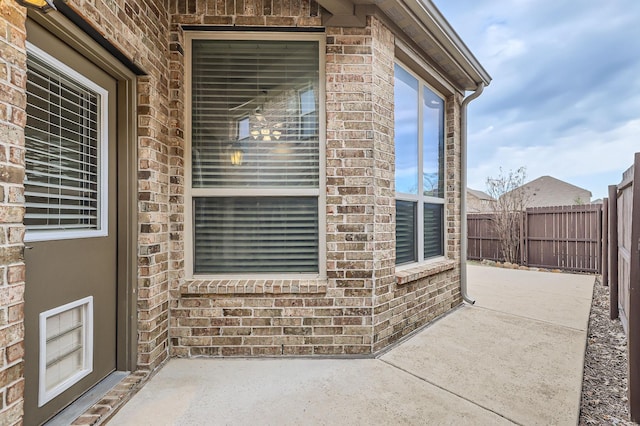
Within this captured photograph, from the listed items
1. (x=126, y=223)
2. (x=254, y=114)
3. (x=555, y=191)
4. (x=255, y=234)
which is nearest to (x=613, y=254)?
(x=255, y=234)

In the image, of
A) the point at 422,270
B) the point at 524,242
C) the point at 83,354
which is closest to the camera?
the point at 83,354

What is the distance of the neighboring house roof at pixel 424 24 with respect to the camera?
7.96 ft

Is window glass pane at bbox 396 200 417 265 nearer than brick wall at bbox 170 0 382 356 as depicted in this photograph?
No

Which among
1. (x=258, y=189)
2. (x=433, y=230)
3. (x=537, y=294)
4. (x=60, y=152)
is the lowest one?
(x=537, y=294)

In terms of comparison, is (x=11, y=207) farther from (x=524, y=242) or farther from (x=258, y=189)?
(x=524, y=242)

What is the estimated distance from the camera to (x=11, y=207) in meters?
1.26

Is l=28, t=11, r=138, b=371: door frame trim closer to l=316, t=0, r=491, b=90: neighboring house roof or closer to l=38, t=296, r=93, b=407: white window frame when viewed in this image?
l=38, t=296, r=93, b=407: white window frame

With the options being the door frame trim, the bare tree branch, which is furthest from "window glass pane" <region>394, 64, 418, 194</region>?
the bare tree branch

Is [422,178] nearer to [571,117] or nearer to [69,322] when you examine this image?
[69,322]

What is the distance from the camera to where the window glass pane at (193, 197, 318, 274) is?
8.23 feet

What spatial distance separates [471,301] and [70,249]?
425cm

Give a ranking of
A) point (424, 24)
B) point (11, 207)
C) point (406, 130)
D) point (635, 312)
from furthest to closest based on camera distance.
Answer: point (406, 130) < point (424, 24) < point (635, 312) < point (11, 207)

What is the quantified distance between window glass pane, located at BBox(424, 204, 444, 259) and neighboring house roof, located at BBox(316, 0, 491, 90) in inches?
63.8

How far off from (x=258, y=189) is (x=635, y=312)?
2.76 metres
